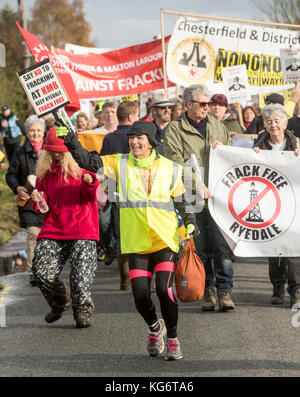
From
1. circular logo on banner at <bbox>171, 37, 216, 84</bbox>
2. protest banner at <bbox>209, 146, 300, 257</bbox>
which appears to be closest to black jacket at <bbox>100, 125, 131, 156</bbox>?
protest banner at <bbox>209, 146, 300, 257</bbox>

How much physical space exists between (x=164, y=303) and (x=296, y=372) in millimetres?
1092

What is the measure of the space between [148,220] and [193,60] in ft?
24.7

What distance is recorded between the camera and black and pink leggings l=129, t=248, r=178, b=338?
627 centimetres

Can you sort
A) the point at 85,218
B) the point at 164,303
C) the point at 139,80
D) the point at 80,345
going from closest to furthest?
1. the point at 164,303
2. the point at 80,345
3. the point at 85,218
4. the point at 139,80

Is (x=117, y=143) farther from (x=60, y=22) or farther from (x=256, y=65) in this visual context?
(x=60, y=22)

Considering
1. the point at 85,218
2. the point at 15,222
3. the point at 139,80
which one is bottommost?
the point at 15,222

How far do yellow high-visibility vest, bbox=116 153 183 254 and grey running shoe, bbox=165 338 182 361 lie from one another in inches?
27.3

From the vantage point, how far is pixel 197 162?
26.7ft

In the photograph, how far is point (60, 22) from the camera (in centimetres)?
6656

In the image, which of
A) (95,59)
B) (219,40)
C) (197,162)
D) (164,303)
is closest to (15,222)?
(95,59)

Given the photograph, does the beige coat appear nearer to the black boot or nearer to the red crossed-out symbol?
the red crossed-out symbol

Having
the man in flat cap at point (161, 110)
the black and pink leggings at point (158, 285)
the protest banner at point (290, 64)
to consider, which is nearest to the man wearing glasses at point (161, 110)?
the man in flat cap at point (161, 110)
